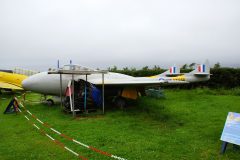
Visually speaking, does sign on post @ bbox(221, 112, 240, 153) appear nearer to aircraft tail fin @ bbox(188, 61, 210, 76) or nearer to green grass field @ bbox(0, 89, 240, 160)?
green grass field @ bbox(0, 89, 240, 160)

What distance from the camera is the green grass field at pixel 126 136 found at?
17.2 ft

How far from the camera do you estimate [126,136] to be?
6.63m

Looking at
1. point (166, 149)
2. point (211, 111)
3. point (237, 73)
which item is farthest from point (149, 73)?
point (166, 149)

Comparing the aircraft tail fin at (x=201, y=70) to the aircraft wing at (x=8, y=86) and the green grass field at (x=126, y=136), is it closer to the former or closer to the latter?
the green grass field at (x=126, y=136)

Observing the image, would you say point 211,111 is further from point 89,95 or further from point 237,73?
point 237,73

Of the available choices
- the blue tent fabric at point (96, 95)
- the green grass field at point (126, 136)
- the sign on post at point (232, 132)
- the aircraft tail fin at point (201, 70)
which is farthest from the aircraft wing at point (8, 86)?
the sign on post at point (232, 132)

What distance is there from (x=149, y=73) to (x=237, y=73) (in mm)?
7996

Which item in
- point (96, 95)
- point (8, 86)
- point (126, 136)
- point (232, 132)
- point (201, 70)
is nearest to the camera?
point (232, 132)

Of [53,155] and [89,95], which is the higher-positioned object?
[89,95]

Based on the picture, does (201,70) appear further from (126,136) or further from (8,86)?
(8,86)

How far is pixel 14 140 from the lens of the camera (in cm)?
636

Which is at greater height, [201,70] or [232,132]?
[201,70]

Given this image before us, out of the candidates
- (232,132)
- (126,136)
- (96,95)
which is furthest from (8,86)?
(232,132)

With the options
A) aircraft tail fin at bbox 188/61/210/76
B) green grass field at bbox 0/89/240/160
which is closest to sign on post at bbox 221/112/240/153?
green grass field at bbox 0/89/240/160
